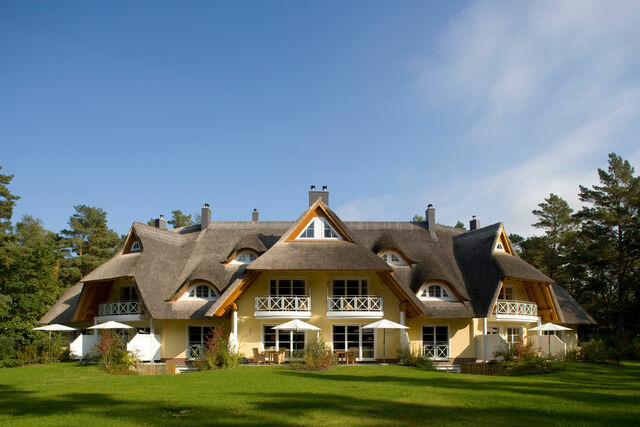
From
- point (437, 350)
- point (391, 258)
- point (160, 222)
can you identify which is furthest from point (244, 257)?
point (437, 350)

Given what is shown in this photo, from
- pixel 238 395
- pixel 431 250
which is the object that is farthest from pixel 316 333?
pixel 238 395

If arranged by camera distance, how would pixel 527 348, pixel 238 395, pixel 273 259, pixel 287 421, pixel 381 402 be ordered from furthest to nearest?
pixel 273 259 → pixel 527 348 → pixel 238 395 → pixel 381 402 → pixel 287 421

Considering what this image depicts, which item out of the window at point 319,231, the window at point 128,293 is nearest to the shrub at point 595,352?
the window at point 319,231

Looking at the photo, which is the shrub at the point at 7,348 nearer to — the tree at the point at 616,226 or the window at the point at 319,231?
the window at the point at 319,231

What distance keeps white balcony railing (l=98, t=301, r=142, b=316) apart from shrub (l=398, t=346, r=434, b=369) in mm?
12457

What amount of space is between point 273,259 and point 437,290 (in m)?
8.44

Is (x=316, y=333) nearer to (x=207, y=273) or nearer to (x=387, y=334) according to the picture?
(x=387, y=334)

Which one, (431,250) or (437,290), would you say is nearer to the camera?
(437,290)

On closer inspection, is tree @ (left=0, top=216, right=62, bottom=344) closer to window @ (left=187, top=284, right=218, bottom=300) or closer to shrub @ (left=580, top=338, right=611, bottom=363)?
window @ (left=187, top=284, right=218, bottom=300)

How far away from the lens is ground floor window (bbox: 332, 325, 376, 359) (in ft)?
80.3

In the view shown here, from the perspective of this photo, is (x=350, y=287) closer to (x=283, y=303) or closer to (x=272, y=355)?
(x=283, y=303)

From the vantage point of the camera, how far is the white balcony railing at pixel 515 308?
1002 inches

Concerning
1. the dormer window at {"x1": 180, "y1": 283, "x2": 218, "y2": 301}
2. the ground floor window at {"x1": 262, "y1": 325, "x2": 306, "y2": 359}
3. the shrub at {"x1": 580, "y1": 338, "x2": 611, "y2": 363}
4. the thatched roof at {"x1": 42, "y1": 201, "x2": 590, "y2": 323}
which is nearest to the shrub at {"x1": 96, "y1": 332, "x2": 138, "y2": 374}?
the thatched roof at {"x1": 42, "y1": 201, "x2": 590, "y2": 323}

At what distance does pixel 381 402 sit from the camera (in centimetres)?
1118
